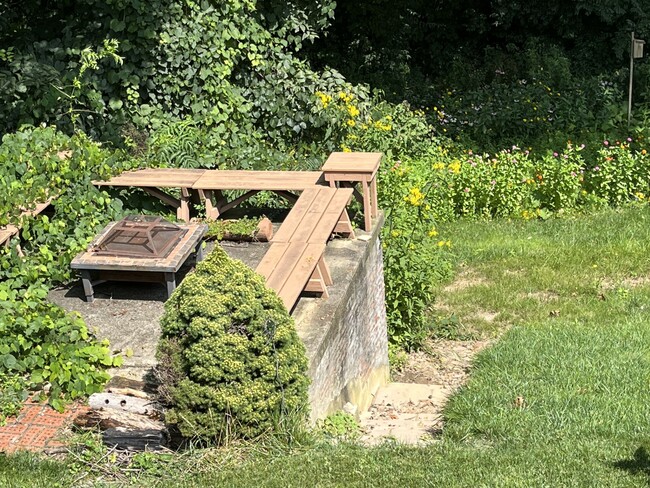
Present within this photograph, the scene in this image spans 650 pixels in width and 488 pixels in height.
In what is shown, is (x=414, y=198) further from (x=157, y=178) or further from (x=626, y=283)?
(x=626, y=283)

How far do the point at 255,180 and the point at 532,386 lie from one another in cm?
288

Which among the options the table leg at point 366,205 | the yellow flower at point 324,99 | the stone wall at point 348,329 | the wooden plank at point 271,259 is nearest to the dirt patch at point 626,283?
the stone wall at point 348,329

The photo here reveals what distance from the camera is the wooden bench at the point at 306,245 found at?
6582mm

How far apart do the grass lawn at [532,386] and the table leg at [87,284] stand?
213cm

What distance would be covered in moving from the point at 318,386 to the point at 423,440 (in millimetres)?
742

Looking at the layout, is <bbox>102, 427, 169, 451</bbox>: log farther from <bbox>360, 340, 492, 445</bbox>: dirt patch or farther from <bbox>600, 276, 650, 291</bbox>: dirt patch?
<bbox>600, 276, 650, 291</bbox>: dirt patch

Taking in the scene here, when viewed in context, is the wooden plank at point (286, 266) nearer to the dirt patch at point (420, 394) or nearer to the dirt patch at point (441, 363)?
the dirt patch at point (420, 394)

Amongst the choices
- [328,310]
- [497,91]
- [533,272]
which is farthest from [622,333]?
[497,91]

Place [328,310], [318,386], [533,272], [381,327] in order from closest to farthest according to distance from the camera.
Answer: [318,386] < [328,310] < [381,327] < [533,272]

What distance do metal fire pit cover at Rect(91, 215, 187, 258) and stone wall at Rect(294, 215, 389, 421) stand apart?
1.16 m

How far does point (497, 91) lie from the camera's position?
51.6ft

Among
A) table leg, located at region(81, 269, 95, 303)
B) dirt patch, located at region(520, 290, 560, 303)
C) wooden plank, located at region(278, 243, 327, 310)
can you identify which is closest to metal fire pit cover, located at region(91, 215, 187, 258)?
table leg, located at region(81, 269, 95, 303)

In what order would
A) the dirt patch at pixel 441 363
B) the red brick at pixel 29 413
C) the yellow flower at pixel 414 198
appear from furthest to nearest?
1. the yellow flower at pixel 414 198
2. the dirt patch at pixel 441 363
3. the red brick at pixel 29 413

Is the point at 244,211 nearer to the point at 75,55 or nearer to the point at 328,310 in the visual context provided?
the point at 328,310
